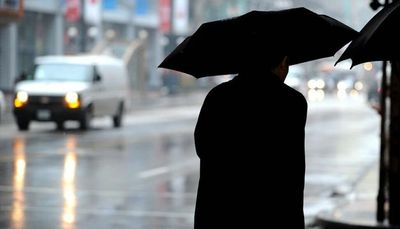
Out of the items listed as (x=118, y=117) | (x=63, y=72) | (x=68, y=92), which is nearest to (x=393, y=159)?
(x=68, y=92)

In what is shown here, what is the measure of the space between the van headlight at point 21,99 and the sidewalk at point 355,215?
14113 millimetres

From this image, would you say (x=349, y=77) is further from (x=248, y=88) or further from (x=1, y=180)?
(x=248, y=88)

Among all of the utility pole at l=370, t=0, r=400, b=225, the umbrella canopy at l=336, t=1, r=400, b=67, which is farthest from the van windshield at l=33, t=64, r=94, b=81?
the umbrella canopy at l=336, t=1, r=400, b=67

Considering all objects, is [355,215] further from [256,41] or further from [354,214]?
[256,41]

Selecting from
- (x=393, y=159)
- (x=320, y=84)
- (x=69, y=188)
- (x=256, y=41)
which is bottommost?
(x=320, y=84)

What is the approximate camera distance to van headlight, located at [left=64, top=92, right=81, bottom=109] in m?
28.0

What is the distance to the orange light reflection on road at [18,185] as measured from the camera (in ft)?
40.0

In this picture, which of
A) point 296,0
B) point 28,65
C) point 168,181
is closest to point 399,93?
point 168,181

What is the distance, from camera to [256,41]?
15.9 feet

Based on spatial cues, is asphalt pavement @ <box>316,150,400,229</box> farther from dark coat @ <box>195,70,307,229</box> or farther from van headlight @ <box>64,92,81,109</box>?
van headlight @ <box>64,92,81,109</box>

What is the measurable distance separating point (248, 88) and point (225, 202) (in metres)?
0.51

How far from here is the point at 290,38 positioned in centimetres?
500

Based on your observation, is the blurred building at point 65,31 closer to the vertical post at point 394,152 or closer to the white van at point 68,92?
the white van at point 68,92

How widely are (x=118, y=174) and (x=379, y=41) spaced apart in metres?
12.2
